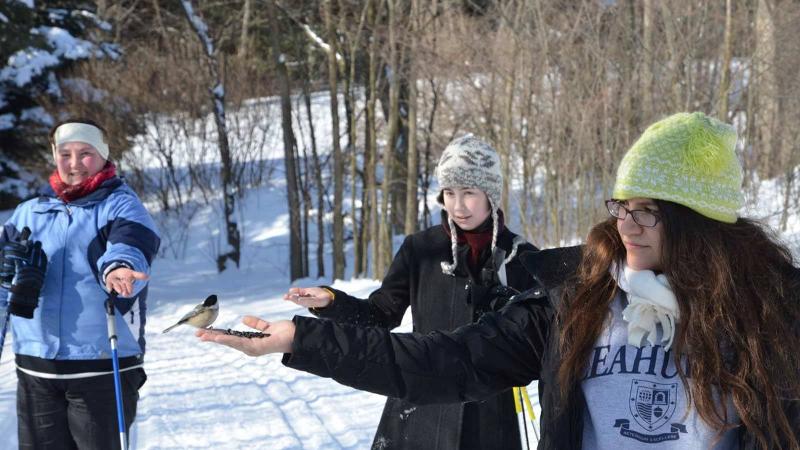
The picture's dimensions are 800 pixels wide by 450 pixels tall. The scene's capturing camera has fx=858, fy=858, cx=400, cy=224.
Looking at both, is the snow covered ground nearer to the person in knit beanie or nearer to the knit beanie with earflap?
the person in knit beanie

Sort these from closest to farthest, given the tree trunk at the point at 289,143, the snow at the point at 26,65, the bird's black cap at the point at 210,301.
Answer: the bird's black cap at the point at 210,301 → the snow at the point at 26,65 → the tree trunk at the point at 289,143

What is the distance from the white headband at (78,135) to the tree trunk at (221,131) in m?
16.3

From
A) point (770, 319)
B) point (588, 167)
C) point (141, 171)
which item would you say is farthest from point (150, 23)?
point (770, 319)

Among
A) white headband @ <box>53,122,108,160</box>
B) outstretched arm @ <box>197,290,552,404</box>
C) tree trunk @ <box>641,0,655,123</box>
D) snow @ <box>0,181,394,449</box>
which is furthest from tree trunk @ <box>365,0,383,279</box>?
outstretched arm @ <box>197,290,552,404</box>

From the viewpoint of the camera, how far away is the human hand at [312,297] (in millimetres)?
3230

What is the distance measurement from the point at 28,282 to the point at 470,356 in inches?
87.0

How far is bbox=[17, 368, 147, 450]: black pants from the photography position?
3.73 meters

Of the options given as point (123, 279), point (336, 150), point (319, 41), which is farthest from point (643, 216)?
point (319, 41)

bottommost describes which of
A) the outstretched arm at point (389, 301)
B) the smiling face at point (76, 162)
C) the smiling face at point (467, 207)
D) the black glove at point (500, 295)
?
the outstretched arm at point (389, 301)

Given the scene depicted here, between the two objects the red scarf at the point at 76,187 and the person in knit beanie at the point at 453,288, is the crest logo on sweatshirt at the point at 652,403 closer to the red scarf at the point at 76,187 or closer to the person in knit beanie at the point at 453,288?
the person in knit beanie at the point at 453,288

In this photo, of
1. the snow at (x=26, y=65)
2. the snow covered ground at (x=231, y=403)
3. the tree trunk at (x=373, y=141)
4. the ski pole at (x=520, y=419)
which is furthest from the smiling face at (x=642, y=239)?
the snow at (x=26, y=65)

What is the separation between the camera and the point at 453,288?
3.56 metres

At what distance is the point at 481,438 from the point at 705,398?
149 centimetres

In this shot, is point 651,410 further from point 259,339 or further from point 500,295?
point 500,295
